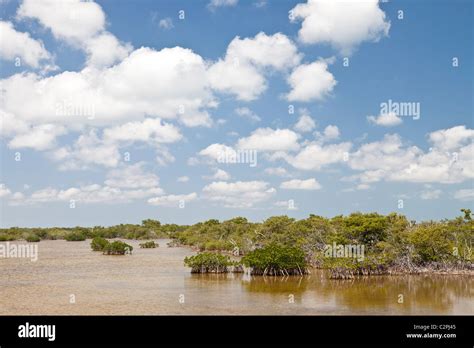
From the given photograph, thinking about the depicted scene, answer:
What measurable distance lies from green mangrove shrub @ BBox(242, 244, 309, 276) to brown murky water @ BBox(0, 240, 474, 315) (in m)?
0.77

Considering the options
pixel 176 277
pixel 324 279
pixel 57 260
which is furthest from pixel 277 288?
pixel 57 260

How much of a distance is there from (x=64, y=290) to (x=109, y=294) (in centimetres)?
299

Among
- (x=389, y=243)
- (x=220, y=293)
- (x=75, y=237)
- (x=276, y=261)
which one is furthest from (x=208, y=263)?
(x=75, y=237)

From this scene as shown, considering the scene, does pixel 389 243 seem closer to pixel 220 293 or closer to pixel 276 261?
pixel 276 261

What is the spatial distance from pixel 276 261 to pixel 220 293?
5.98 metres

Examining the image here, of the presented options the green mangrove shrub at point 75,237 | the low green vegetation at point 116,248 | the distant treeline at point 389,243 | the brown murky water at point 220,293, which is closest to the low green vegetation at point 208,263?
the brown murky water at point 220,293

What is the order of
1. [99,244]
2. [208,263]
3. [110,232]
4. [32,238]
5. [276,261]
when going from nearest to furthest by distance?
[276,261], [208,263], [99,244], [32,238], [110,232]

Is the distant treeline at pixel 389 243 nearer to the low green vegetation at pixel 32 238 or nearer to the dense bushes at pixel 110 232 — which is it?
the dense bushes at pixel 110 232

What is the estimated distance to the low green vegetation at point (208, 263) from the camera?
1148 inches

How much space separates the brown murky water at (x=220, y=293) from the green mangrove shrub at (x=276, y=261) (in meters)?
0.77

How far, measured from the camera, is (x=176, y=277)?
92.3ft

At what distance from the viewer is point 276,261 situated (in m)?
27.3

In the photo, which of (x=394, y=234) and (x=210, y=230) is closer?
(x=394, y=234)
